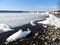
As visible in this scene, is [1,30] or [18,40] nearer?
[18,40]

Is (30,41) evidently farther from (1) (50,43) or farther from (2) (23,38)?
(1) (50,43)

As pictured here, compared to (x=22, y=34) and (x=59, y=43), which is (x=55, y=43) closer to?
(x=59, y=43)

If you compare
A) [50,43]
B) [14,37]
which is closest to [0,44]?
[14,37]

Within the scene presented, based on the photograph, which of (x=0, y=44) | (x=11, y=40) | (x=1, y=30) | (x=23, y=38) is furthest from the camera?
(x=1, y=30)

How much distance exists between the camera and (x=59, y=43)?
593 cm

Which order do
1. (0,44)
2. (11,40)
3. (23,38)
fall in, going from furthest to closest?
(23,38) → (11,40) → (0,44)

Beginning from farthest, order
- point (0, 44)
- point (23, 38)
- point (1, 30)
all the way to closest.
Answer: point (1, 30), point (23, 38), point (0, 44)

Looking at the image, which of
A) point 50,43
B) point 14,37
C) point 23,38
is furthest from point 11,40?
point 50,43

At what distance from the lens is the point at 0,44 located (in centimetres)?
575

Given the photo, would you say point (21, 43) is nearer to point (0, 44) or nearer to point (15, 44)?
point (15, 44)

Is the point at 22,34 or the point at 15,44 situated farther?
the point at 22,34

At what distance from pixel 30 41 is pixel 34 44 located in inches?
18.4

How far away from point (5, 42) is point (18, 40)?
1.95 feet

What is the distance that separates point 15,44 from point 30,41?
772mm
